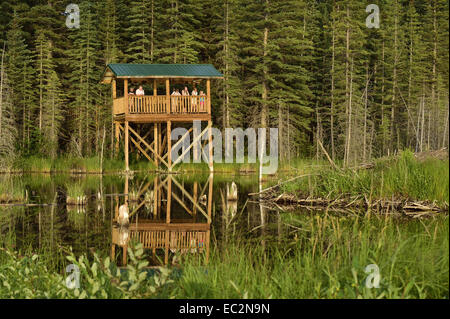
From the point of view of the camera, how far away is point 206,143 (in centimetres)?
3178

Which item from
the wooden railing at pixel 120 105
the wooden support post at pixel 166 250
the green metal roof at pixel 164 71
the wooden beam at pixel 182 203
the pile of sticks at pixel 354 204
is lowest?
the wooden support post at pixel 166 250

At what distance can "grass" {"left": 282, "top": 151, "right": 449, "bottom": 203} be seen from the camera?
11742mm

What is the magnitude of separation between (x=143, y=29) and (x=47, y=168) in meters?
12.2

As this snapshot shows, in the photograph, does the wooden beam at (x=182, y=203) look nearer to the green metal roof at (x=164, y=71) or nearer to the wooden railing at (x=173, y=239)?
the wooden railing at (x=173, y=239)

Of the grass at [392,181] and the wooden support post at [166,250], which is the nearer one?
the wooden support post at [166,250]

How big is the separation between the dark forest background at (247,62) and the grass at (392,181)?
57.3 ft

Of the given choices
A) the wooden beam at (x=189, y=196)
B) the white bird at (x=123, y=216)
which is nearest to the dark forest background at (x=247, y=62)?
the wooden beam at (x=189, y=196)

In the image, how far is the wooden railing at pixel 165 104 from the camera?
2573cm

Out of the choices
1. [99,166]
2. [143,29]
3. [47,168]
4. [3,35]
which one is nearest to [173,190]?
[99,166]

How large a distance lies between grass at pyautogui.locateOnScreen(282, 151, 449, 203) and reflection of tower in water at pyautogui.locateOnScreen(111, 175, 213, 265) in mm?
2914
